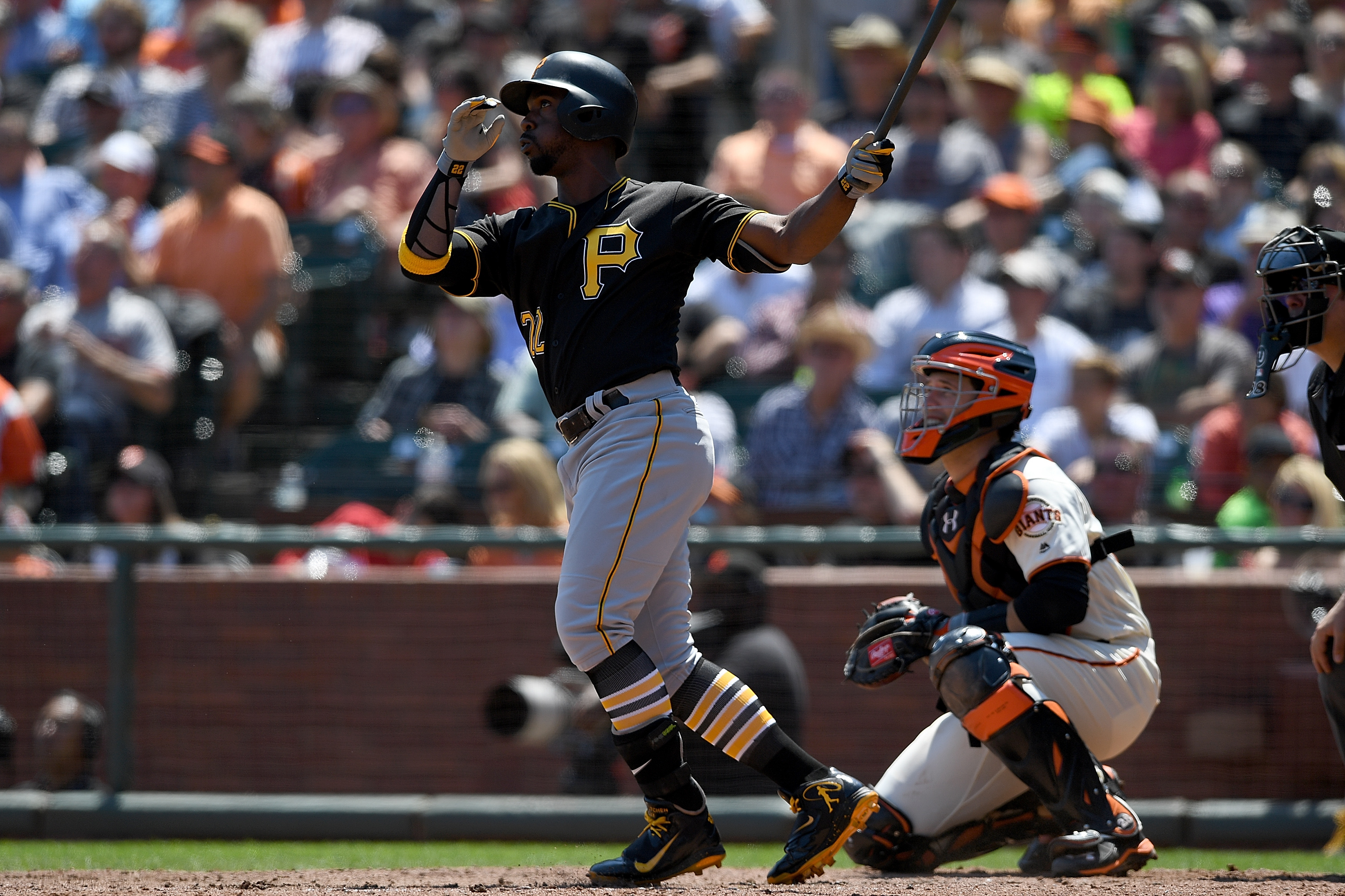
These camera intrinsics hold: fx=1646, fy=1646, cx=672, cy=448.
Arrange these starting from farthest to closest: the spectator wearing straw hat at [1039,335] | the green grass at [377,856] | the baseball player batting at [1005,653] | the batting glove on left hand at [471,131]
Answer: the spectator wearing straw hat at [1039,335], the green grass at [377,856], the baseball player batting at [1005,653], the batting glove on left hand at [471,131]

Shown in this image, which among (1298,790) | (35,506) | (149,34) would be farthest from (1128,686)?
(149,34)

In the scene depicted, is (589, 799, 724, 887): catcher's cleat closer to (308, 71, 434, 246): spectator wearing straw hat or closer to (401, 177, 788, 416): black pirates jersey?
(401, 177, 788, 416): black pirates jersey

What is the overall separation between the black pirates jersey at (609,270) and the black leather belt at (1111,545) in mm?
1310

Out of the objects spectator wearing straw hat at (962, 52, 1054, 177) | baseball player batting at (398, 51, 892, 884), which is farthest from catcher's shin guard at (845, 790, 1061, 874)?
spectator wearing straw hat at (962, 52, 1054, 177)

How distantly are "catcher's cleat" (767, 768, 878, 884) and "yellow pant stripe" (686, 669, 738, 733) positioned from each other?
0.30 m

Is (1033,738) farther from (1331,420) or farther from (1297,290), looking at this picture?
(1297,290)

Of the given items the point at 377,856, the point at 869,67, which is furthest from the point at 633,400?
the point at 869,67

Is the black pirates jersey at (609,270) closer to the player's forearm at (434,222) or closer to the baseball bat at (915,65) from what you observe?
the player's forearm at (434,222)

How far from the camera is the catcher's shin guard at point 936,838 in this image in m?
4.80

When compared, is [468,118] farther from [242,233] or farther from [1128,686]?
[242,233]

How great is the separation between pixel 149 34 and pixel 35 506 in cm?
527

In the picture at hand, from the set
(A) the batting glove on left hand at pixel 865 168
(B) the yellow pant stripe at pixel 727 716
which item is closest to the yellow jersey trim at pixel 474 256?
(A) the batting glove on left hand at pixel 865 168

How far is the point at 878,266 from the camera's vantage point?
30.8ft

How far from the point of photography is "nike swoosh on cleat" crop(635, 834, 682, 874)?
410 cm
